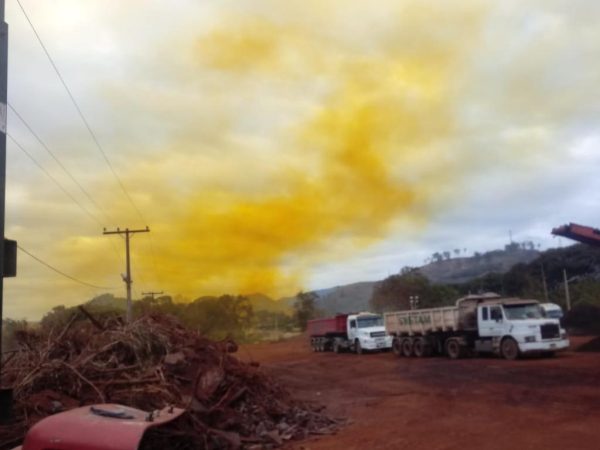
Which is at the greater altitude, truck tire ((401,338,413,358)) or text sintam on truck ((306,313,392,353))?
text sintam on truck ((306,313,392,353))

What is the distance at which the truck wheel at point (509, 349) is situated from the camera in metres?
27.0

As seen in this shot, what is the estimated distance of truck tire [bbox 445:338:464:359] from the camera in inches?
1175

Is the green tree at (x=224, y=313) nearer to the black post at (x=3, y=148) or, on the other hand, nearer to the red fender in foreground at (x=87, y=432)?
the black post at (x=3, y=148)

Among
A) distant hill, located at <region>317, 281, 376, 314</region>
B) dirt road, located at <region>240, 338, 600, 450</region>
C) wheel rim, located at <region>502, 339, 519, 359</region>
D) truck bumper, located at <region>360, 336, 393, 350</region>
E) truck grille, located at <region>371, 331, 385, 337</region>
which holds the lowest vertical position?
dirt road, located at <region>240, 338, 600, 450</region>

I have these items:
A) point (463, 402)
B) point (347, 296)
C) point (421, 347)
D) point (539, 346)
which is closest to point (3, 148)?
point (463, 402)

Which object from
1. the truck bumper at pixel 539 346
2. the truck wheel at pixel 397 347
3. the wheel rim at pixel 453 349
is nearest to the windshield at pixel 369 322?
the truck wheel at pixel 397 347

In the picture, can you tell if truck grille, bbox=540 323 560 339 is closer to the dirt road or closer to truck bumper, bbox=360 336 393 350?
the dirt road

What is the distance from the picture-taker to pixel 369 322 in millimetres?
39781

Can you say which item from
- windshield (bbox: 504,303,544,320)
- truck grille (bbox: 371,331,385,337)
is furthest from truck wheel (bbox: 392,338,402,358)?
windshield (bbox: 504,303,544,320)

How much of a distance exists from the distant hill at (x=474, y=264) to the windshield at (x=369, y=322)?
6414 cm

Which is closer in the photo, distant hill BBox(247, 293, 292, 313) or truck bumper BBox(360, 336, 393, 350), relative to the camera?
truck bumper BBox(360, 336, 393, 350)

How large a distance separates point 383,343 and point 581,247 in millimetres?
37000

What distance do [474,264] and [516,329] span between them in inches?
3369

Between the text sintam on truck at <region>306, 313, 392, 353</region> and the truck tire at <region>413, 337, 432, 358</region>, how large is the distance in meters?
5.49
